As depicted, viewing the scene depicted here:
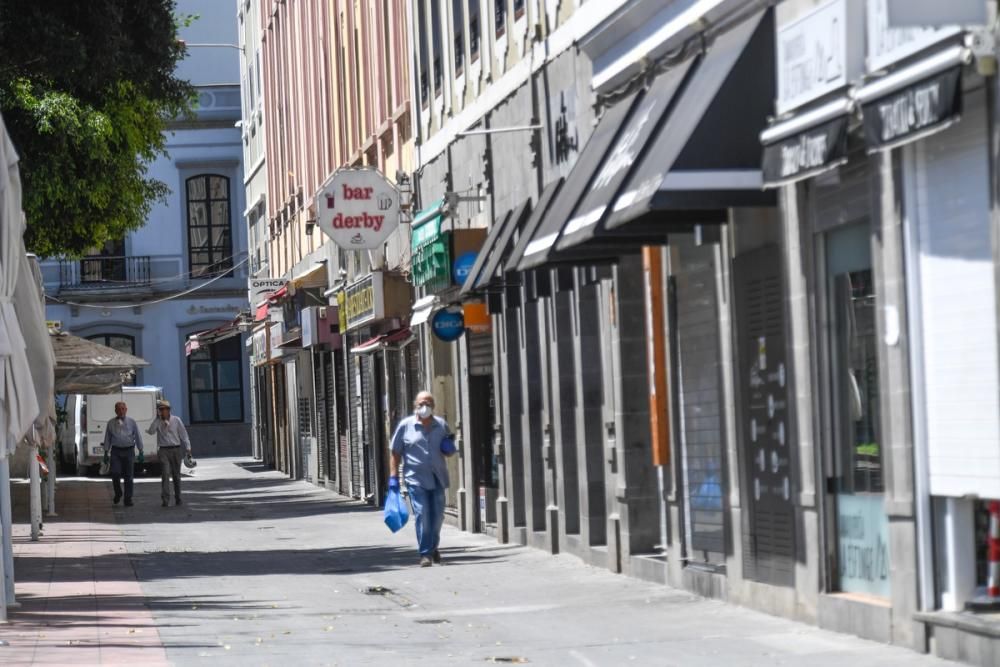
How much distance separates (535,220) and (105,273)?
162 ft

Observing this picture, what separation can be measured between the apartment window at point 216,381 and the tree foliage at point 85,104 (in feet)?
104

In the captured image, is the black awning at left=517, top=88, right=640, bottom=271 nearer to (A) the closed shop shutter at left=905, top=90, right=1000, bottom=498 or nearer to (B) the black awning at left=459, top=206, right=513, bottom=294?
(B) the black awning at left=459, top=206, right=513, bottom=294

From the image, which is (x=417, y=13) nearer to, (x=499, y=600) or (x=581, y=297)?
(x=581, y=297)

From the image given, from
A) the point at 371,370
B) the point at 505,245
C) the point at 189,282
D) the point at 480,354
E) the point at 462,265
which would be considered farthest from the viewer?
the point at 189,282

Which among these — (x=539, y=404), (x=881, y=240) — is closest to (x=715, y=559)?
(x=881, y=240)

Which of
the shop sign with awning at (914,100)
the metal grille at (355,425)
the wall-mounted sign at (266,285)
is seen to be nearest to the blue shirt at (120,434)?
the metal grille at (355,425)

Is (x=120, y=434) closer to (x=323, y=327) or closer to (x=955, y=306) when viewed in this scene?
(x=323, y=327)

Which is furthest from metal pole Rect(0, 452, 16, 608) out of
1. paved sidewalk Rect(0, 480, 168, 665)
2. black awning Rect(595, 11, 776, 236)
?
black awning Rect(595, 11, 776, 236)

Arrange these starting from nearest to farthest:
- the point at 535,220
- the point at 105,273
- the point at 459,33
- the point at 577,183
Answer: the point at 577,183 < the point at 535,220 < the point at 459,33 < the point at 105,273

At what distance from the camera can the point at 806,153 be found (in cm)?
1187

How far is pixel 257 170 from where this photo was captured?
192 ft

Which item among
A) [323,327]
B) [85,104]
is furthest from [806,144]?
[323,327]

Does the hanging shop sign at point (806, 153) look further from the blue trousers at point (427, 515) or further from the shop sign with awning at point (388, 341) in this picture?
the shop sign with awning at point (388, 341)

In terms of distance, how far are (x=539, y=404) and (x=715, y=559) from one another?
6526mm
